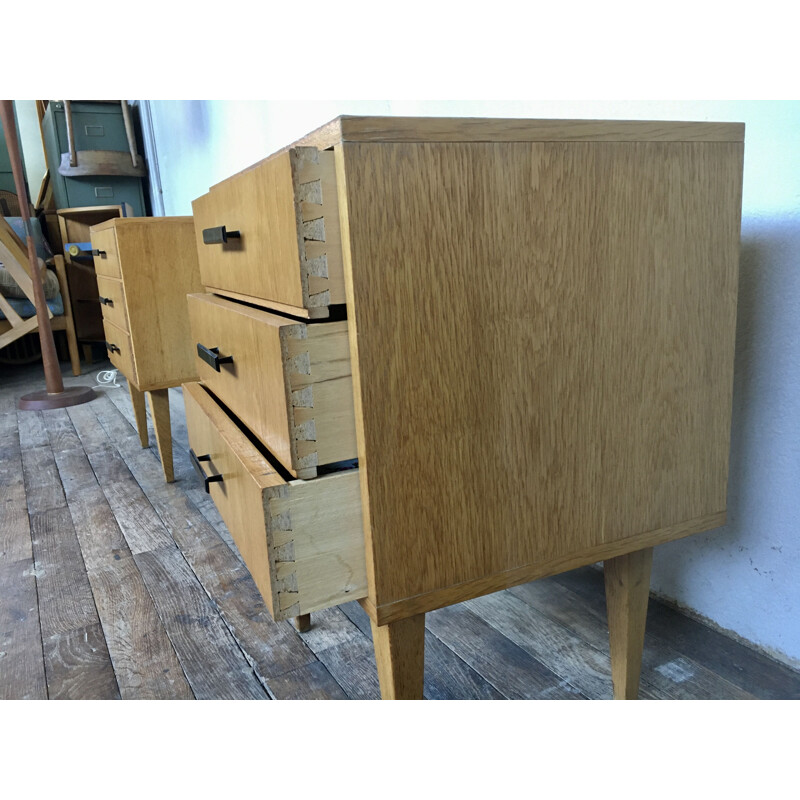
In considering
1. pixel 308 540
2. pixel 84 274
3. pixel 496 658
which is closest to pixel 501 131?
pixel 308 540

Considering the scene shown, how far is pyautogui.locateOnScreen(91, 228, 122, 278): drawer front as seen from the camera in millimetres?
1663

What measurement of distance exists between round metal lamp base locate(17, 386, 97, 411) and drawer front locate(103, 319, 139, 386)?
86 centimetres

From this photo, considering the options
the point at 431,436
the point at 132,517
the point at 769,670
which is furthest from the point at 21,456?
the point at 769,670

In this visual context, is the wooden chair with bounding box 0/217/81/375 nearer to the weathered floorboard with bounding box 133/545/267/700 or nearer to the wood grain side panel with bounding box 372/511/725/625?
the weathered floorboard with bounding box 133/545/267/700

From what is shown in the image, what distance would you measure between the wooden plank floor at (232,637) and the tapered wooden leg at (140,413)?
54 centimetres

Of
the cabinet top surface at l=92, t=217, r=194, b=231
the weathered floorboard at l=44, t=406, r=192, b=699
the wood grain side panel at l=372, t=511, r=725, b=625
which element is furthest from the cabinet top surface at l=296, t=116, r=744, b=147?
the cabinet top surface at l=92, t=217, r=194, b=231

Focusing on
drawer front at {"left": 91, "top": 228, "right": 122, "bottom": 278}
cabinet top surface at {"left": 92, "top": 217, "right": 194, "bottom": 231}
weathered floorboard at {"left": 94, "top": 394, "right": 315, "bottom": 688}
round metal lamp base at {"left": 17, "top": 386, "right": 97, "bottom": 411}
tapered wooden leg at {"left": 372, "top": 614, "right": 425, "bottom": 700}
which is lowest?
weathered floorboard at {"left": 94, "top": 394, "right": 315, "bottom": 688}

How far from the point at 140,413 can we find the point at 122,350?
11.9 inches

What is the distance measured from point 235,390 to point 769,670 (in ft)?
2.52

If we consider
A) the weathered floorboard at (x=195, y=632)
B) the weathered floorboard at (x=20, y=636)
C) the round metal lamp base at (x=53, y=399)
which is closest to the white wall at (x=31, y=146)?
the round metal lamp base at (x=53, y=399)

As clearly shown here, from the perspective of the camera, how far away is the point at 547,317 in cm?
65

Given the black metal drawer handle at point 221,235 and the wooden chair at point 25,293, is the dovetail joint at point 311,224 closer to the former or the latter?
the black metal drawer handle at point 221,235

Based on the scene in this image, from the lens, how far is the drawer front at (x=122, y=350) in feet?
5.70

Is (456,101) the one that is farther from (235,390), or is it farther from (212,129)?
(212,129)
